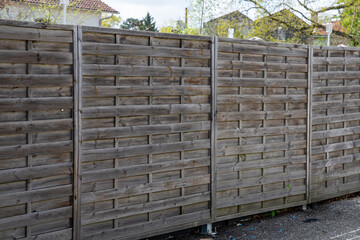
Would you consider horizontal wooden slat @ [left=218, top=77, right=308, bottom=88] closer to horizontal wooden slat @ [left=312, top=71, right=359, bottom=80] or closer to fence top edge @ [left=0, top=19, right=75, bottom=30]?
horizontal wooden slat @ [left=312, top=71, right=359, bottom=80]

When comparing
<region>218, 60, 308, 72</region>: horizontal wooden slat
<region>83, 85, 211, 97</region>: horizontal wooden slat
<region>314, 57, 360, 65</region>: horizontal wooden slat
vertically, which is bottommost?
<region>83, 85, 211, 97</region>: horizontal wooden slat

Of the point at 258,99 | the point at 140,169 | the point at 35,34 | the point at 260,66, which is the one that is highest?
the point at 35,34

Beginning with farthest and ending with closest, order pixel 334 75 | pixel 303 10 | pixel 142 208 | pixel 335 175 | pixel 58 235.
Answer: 1. pixel 303 10
2. pixel 335 175
3. pixel 334 75
4. pixel 142 208
5. pixel 58 235

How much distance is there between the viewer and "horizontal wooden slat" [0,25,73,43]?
9.50 feet

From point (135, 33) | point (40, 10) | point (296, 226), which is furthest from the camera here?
point (40, 10)

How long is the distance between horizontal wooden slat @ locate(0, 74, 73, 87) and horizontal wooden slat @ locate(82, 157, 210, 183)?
781mm

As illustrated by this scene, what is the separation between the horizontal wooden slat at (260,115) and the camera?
4.26m

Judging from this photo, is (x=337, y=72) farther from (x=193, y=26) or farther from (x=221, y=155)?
(x=193, y=26)

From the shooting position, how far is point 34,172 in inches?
120

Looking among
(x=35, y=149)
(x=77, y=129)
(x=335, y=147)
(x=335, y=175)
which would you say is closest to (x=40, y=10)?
(x=335, y=147)

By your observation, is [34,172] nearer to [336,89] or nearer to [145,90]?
[145,90]

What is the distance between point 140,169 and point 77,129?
2.38 feet

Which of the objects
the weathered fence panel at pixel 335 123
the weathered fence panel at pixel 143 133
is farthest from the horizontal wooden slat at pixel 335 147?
the weathered fence panel at pixel 143 133

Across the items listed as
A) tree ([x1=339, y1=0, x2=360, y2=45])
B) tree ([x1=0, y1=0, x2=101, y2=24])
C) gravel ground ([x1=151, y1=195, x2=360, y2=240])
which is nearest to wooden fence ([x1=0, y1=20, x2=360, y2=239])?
gravel ground ([x1=151, y1=195, x2=360, y2=240])
